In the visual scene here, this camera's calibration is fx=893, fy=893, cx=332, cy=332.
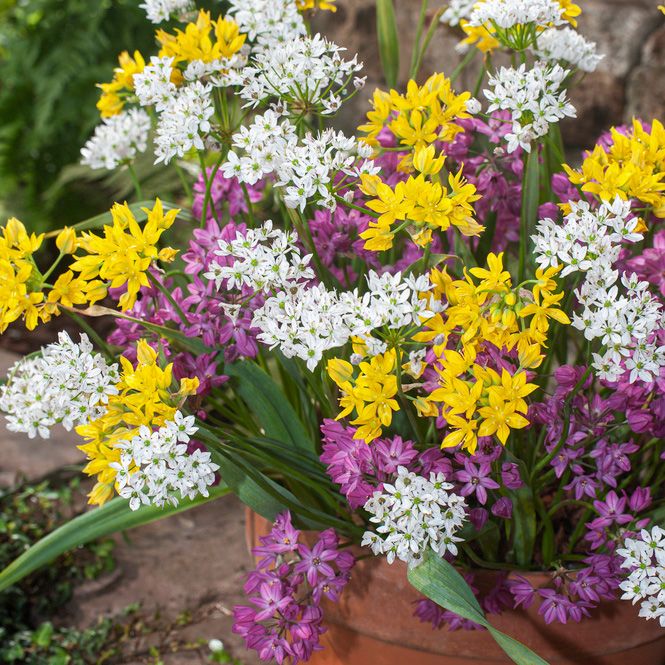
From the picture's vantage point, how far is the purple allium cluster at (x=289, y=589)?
0.75 meters

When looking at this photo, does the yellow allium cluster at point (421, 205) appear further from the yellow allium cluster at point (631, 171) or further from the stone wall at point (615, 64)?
the stone wall at point (615, 64)

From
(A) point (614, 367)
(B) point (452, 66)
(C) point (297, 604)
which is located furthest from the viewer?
(B) point (452, 66)

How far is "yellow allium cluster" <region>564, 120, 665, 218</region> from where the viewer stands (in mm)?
715

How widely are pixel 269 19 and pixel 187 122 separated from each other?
0.61ft

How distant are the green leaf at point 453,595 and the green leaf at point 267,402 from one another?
22 cm

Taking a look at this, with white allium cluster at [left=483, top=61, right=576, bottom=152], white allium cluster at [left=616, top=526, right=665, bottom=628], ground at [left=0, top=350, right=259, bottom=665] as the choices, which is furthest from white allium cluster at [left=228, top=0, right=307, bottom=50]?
ground at [left=0, top=350, right=259, bottom=665]

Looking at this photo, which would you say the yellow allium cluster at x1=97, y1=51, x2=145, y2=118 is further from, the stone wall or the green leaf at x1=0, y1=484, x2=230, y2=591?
the stone wall

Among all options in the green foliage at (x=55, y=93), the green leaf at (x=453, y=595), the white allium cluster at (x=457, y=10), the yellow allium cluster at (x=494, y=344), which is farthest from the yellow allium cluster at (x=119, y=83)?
the green foliage at (x=55, y=93)

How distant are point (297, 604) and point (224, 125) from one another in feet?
1.38

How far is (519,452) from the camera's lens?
0.83 metres

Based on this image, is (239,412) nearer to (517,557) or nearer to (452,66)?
(517,557)

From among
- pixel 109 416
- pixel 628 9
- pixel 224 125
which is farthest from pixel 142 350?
pixel 628 9

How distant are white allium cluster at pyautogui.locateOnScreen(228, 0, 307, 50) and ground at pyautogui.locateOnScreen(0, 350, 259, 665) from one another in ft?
2.72

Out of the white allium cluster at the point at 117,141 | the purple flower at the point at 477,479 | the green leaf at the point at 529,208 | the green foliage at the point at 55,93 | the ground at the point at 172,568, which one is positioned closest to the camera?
the purple flower at the point at 477,479
